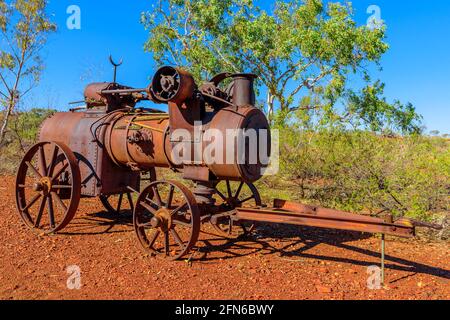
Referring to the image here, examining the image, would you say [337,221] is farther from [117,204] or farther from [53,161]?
[117,204]

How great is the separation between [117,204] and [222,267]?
461 cm

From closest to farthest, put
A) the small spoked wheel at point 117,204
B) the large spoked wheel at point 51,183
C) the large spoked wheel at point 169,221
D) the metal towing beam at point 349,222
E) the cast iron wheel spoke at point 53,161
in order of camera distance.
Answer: the metal towing beam at point 349,222 < the large spoked wheel at point 169,221 < the large spoked wheel at point 51,183 < the cast iron wheel spoke at point 53,161 < the small spoked wheel at point 117,204

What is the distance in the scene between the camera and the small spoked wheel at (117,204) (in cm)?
702

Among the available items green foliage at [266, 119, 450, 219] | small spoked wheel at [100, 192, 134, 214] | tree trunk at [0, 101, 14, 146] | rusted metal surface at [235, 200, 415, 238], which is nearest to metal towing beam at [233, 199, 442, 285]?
rusted metal surface at [235, 200, 415, 238]

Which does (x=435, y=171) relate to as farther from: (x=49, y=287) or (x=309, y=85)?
(x=309, y=85)

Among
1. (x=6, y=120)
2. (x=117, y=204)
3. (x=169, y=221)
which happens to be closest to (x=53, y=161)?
(x=169, y=221)

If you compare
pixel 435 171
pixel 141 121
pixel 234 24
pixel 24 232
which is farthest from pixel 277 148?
pixel 234 24

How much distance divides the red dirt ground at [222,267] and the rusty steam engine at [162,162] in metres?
0.35

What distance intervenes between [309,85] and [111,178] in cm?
1117

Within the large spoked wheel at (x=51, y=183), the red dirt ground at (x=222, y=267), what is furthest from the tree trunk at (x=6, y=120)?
the large spoked wheel at (x=51, y=183)

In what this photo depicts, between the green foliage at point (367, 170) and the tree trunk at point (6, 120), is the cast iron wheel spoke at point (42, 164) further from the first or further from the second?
the tree trunk at point (6, 120)

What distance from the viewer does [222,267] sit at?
449 cm

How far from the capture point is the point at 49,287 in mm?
3740

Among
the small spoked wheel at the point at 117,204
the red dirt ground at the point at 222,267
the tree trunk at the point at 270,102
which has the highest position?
the tree trunk at the point at 270,102
